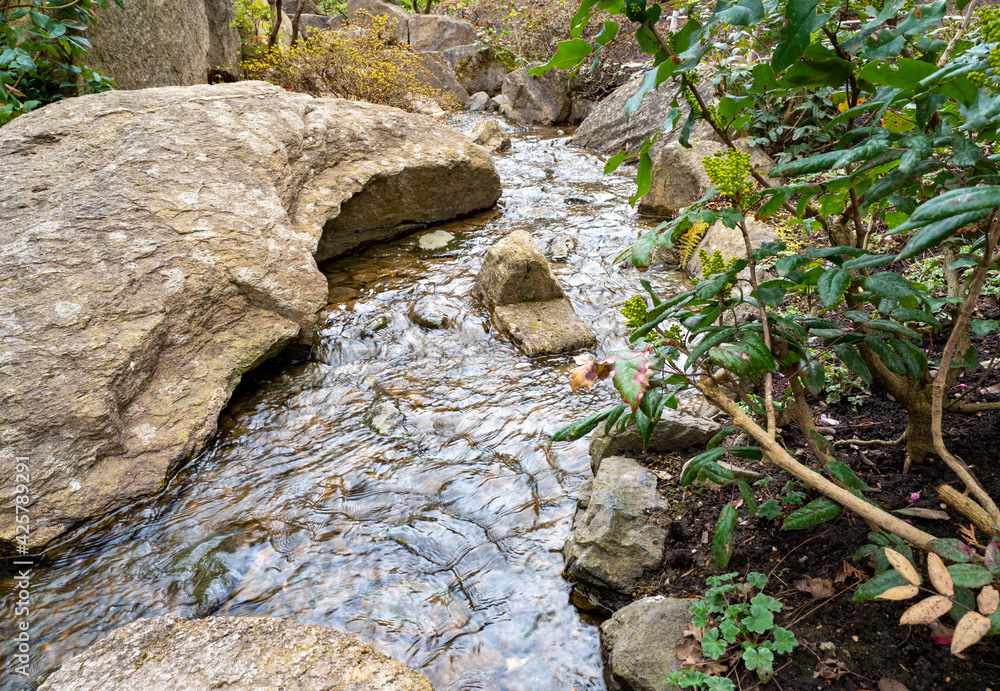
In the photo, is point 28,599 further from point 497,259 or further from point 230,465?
point 497,259

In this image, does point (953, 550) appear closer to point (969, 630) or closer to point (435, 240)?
point (969, 630)

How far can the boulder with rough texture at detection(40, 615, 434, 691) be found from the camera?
1.68 meters

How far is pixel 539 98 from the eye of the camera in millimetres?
11445

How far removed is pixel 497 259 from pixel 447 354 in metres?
0.92

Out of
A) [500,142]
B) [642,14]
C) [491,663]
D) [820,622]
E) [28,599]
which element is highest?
[642,14]

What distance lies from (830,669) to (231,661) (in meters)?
1.78

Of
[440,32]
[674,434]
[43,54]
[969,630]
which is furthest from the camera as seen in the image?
[440,32]

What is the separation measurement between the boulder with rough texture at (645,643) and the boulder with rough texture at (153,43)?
6.39 m

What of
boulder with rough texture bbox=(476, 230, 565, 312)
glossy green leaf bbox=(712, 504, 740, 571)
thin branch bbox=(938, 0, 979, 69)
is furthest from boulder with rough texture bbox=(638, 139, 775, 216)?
glossy green leaf bbox=(712, 504, 740, 571)

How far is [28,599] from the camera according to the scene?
2.29 metres

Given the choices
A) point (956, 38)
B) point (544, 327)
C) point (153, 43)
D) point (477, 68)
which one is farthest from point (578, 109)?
point (956, 38)

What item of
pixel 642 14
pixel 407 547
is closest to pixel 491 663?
pixel 407 547

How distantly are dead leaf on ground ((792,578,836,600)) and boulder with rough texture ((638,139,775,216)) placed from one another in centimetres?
466

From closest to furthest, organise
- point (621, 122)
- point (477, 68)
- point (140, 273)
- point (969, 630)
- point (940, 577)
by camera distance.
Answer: point (969, 630), point (940, 577), point (140, 273), point (621, 122), point (477, 68)
